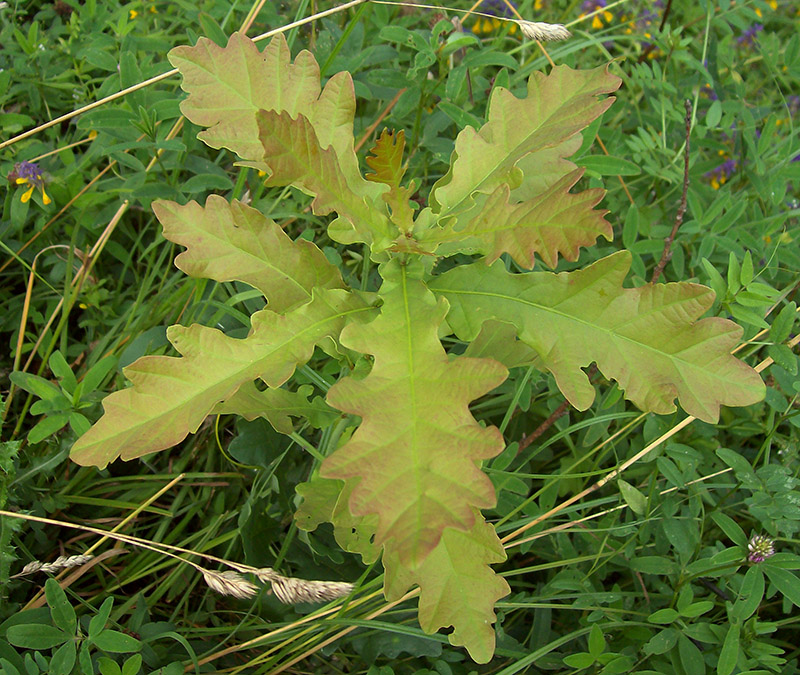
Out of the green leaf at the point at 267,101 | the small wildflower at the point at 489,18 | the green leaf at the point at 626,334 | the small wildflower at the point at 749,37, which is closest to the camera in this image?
the green leaf at the point at 626,334

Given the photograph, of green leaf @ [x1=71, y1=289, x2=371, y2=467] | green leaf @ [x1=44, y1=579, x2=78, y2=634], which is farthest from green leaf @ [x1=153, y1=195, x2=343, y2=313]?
green leaf @ [x1=44, y1=579, x2=78, y2=634]

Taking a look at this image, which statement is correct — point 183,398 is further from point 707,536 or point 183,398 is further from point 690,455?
point 707,536

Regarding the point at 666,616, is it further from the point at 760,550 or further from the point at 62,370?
the point at 62,370

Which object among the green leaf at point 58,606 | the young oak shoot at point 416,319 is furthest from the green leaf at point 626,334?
the green leaf at point 58,606

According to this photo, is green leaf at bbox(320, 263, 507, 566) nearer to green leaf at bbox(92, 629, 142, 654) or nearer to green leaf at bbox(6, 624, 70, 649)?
green leaf at bbox(92, 629, 142, 654)

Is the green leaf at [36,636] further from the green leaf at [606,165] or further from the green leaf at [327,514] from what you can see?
the green leaf at [606,165]
